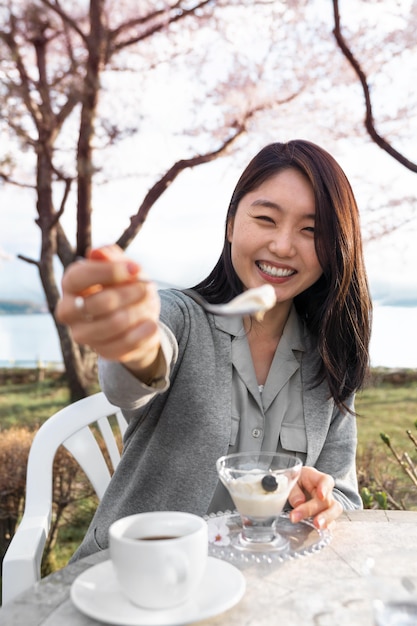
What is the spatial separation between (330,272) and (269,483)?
0.69m

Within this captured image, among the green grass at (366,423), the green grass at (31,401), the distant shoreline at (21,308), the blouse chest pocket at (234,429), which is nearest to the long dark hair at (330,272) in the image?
the blouse chest pocket at (234,429)

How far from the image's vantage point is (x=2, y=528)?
302cm

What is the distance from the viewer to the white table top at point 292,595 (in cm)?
76

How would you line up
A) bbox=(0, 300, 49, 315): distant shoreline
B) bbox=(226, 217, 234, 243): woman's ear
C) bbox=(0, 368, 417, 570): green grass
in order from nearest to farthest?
bbox=(226, 217, 234, 243): woman's ear < bbox=(0, 368, 417, 570): green grass < bbox=(0, 300, 49, 315): distant shoreline

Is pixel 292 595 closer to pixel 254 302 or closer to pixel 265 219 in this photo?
pixel 254 302

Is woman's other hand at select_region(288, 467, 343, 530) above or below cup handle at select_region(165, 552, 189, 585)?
below

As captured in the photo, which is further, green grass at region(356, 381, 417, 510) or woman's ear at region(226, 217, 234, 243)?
green grass at region(356, 381, 417, 510)

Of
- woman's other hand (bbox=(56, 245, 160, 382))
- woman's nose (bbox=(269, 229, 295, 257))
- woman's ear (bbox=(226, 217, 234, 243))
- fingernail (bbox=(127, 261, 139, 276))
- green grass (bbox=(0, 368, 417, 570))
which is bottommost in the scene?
green grass (bbox=(0, 368, 417, 570))

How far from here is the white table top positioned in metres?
0.76

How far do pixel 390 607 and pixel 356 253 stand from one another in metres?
0.99

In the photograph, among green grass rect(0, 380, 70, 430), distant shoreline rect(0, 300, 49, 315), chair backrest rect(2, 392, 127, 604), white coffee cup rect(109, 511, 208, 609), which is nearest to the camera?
white coffee cup rect(109, 511, 208, 609)

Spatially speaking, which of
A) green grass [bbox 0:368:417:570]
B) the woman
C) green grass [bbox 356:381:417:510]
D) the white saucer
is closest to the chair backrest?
the woman

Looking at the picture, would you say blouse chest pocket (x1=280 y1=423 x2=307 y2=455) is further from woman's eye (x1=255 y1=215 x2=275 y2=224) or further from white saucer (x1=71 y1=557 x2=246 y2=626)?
white saucer (x1=71 y1=557 x2=246 y2=626)

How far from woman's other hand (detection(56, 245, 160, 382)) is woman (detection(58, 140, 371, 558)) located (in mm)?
507
